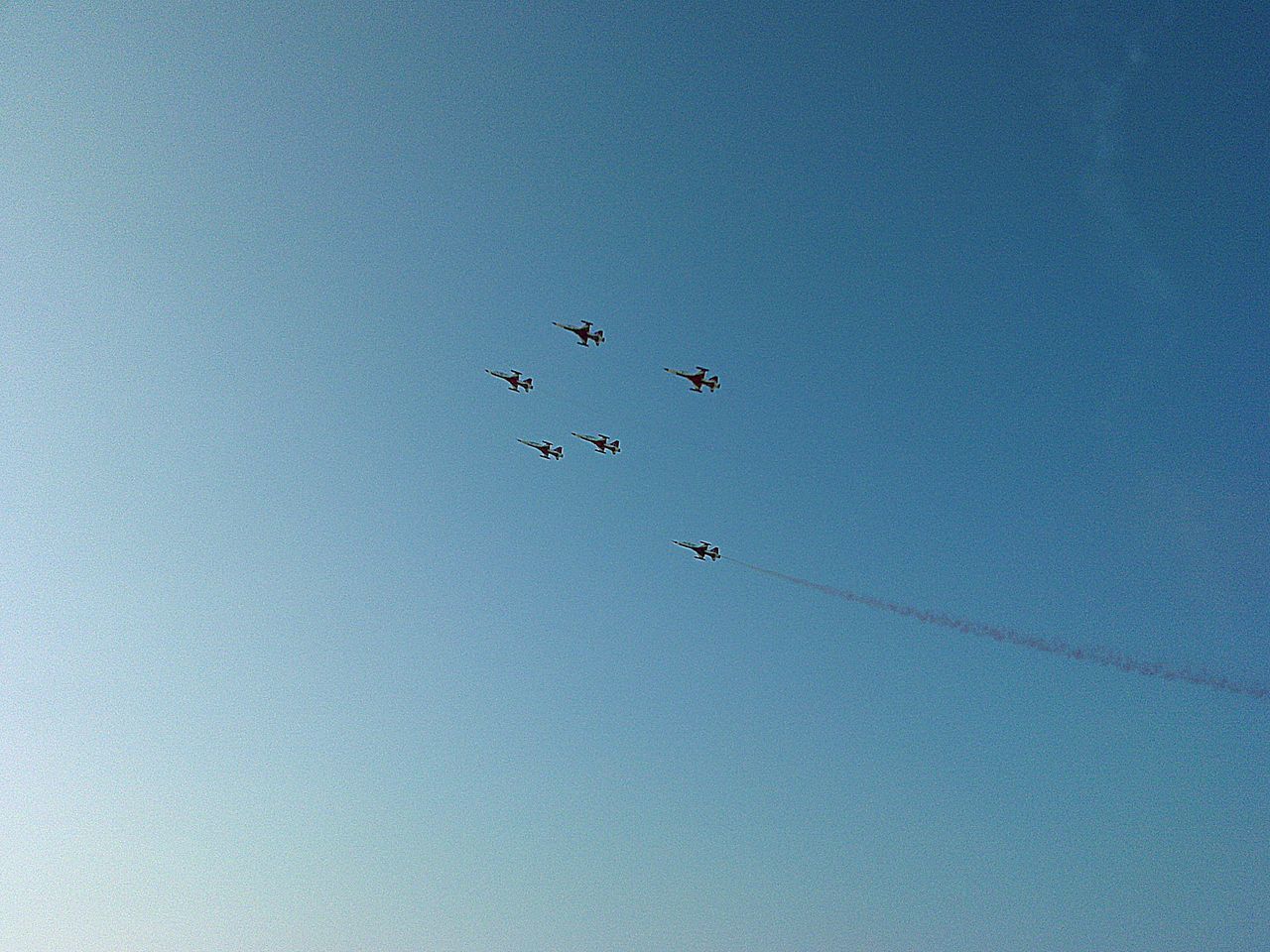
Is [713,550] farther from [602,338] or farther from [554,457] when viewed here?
[602,338]

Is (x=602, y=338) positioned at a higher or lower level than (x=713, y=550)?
higher

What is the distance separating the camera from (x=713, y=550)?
152000 millimetres

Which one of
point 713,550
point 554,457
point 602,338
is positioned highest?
point 602,338

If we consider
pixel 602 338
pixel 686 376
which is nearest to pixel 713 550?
pixel 686 376

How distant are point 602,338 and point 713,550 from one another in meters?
47.5

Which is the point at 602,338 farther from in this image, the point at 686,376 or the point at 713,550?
the point at 713,550

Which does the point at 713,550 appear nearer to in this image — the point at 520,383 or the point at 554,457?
the point at 554,457

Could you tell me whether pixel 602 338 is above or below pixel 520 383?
above

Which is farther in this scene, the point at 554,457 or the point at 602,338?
the point at 554,457

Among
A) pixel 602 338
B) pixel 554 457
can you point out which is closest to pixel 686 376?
pixel 602 338

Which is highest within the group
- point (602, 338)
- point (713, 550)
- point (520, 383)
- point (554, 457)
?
point (602, 338)

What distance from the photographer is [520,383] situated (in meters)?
151

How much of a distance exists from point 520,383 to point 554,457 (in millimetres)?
16936

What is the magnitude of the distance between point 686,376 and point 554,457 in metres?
32.0
